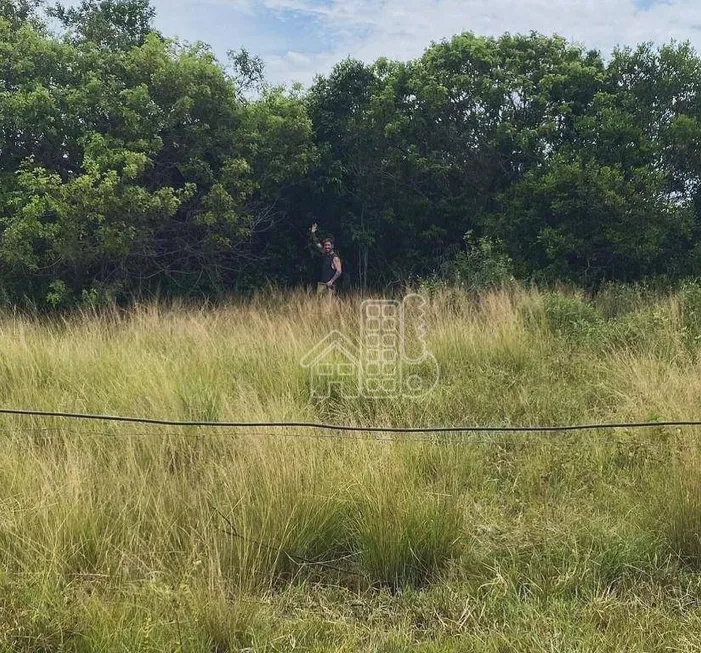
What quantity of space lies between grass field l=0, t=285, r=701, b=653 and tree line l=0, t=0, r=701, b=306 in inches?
195

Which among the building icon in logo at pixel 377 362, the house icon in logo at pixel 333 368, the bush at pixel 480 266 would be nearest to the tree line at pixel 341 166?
the bush at pixel 480 266

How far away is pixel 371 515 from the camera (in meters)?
2.93

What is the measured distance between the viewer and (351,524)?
300 cm

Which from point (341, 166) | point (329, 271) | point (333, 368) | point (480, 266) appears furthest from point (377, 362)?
point (341, 166)

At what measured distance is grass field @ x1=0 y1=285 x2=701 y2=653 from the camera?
2.37 metres

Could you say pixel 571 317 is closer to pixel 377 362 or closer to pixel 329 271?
pixel 377 362

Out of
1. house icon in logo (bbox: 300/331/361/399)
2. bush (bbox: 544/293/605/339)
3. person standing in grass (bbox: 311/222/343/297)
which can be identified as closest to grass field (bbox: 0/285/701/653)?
house icon in logo (bbox: 300/331/361/399)

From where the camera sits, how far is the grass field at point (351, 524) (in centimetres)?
237

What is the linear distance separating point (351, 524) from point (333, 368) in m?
2.39

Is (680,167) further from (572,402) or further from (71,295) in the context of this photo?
(71,295)

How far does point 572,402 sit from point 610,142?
6.66 m

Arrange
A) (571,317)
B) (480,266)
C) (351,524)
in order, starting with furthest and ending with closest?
(480,266) → (571,317) → (351,524)

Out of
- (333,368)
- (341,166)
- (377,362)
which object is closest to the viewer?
(333,368)

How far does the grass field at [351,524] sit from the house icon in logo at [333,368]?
0.16 meters
